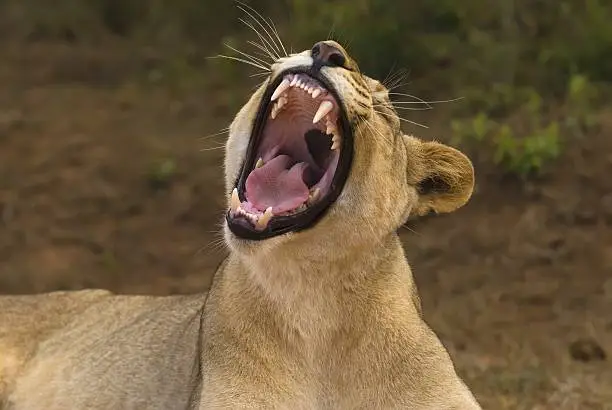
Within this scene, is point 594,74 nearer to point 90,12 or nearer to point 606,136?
point 606,136

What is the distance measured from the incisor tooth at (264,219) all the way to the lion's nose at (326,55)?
1.31 feet

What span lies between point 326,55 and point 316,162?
0.36 metres

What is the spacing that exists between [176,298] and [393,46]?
3701 mm

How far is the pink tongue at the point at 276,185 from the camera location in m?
3.13

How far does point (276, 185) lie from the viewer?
10.5ft

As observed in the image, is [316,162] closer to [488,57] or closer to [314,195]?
[314,195]

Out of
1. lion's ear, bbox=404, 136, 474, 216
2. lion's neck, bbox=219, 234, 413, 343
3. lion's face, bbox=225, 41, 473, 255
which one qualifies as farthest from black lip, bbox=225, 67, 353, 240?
lion's ear, bbox=404, 136, 474, 216

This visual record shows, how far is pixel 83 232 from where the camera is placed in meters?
7.12

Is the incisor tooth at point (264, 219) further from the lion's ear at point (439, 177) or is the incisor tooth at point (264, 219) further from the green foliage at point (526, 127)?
the green foliage at point (526, 127)

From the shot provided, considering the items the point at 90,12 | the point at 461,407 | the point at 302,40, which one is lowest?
the point at 90,12

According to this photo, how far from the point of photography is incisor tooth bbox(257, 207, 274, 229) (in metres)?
2.99

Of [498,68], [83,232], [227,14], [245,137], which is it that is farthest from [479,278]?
[227,14]

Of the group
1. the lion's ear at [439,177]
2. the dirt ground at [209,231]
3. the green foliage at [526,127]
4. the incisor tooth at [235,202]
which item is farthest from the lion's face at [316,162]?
the green foliage at [526,127]

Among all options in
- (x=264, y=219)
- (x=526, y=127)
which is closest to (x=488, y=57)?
(x=526, y=127)
